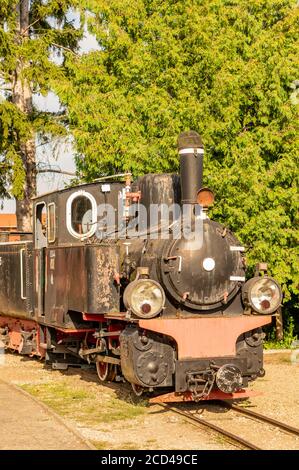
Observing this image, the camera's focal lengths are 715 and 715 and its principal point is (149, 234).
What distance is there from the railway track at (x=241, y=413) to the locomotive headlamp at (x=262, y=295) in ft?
4.06

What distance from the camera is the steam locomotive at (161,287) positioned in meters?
8.27

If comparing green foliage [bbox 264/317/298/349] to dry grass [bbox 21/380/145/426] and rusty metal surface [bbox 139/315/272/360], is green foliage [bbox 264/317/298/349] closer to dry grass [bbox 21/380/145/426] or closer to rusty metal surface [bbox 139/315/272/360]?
dry grass [bbox 21/380/145/426]

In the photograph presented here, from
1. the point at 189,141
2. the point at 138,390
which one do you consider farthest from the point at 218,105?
the point at 138,390

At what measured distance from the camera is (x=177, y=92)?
13.8 m

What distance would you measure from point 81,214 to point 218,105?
418 cm

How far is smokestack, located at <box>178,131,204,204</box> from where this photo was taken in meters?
8.66

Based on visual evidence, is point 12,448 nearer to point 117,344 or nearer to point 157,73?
point 117,344

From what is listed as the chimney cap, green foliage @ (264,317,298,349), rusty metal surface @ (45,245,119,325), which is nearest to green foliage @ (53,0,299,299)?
green foliage @ (264,317,298,349)

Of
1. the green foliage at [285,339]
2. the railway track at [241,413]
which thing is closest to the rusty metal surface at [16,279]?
the railway track at [241,413]

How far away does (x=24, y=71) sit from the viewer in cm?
1955

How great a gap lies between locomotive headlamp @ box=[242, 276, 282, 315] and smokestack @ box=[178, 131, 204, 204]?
1.26 metres

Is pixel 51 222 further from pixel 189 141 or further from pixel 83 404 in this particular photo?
pixel 189 141

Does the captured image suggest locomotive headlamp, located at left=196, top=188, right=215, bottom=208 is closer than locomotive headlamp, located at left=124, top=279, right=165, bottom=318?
No

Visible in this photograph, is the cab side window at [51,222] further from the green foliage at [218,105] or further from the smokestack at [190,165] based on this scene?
the green foliage at [218,105]
